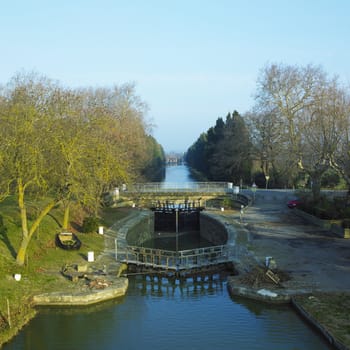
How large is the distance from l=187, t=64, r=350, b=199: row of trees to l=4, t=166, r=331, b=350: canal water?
1642cm

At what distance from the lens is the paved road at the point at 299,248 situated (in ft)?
65.7

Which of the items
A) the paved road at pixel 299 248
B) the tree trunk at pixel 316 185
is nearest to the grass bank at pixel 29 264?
the paved road at pixel 299 248

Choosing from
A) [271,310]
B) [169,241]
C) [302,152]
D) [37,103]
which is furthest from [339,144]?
[37,103]

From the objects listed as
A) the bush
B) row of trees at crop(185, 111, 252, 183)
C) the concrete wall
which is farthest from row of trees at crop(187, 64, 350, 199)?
the bush

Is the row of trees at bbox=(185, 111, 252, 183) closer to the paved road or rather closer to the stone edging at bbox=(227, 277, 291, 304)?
the paved road

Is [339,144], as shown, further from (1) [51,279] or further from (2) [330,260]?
(1) [51,279]

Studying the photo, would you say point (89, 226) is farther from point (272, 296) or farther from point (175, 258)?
point (272, 296)

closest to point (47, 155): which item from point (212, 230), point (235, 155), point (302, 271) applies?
point (302, 271)

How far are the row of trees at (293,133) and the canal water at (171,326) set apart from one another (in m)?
16.4

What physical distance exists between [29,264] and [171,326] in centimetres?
905

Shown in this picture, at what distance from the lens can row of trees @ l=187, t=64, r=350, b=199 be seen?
32.9m

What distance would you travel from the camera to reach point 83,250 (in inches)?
1025

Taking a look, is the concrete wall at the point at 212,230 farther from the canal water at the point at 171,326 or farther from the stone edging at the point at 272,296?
the canal water at the point at 171,326

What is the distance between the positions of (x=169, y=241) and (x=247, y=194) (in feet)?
45.7
